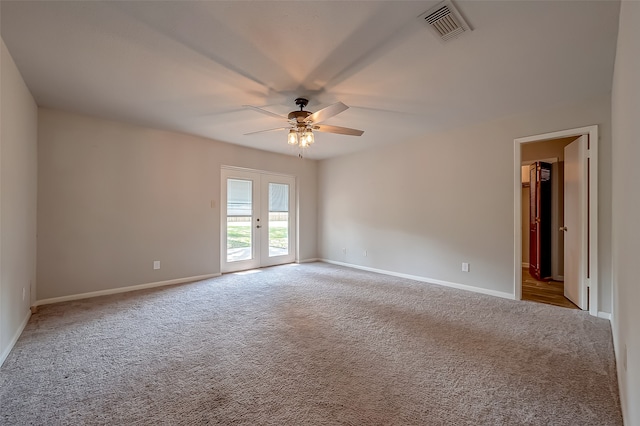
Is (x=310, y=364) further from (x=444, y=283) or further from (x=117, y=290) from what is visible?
(x=117, y=290)

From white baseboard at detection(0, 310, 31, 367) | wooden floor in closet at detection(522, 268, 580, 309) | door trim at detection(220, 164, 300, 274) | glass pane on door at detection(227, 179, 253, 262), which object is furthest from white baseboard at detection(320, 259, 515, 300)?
white baseboard at detection(0, 310, 31, 367)

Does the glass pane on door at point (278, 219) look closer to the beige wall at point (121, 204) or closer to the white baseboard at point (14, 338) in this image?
the beige wall at point (121, 204)

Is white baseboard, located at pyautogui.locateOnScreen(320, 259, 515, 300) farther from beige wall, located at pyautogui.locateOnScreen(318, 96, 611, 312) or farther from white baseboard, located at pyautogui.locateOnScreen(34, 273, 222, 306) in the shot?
white baseboard, located at pyautogui.locateOnScreen(34, 273, 222, 306)

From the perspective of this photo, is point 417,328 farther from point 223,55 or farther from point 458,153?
point 223,55

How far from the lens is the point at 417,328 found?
278cm

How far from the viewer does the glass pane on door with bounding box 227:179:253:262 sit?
532cm

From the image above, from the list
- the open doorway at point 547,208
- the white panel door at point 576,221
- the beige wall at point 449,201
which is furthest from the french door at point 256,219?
the white panel door at point 576,221

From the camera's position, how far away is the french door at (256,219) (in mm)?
5297

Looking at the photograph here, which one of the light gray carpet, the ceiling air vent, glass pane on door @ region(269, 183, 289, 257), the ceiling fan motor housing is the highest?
the ceiling air vent

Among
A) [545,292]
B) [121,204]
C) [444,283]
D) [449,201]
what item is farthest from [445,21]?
[121,204]

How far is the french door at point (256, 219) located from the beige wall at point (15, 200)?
2526 mm

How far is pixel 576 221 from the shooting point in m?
3.45

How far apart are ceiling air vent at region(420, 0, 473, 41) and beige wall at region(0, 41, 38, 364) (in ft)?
10.5

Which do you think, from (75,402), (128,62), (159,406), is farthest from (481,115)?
(75,402)
